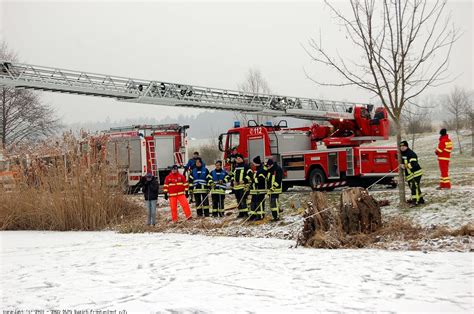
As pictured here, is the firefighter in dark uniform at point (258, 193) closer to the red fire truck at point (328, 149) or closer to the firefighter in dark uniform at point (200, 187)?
the firefighter in dark uniform at point (200, 187)

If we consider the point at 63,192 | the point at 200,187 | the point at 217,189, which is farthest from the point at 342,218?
the point at 63,192

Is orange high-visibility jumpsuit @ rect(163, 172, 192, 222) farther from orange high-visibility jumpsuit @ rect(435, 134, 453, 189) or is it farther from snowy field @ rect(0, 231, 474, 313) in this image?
orange high-visibility jumpsuit @ rect(435, 134, 453, 189)

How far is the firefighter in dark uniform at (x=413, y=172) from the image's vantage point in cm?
1104

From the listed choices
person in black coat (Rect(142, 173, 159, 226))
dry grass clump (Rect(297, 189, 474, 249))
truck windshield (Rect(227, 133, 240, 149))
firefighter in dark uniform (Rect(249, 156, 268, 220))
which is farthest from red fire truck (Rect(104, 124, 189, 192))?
dry grass clump (Rect(297, 189, 474, 249))

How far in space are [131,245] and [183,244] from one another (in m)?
1.05

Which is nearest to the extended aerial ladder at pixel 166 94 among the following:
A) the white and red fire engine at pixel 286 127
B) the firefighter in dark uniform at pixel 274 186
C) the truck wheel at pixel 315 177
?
the white and red fire engine at pixel 286 127

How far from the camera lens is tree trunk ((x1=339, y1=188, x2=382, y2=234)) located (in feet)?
29.7

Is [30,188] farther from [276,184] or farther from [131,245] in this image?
[276,184]

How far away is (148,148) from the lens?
787 inches

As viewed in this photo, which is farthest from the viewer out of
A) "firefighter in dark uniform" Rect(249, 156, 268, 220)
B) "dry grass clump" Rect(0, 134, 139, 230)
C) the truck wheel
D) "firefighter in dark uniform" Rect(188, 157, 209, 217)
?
the truck wheel

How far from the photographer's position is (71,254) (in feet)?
27.9

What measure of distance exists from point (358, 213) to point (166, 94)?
329 inches

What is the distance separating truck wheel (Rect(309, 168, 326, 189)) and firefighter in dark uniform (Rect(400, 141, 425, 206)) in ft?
13.4

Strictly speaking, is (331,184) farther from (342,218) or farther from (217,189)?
(342,218)
